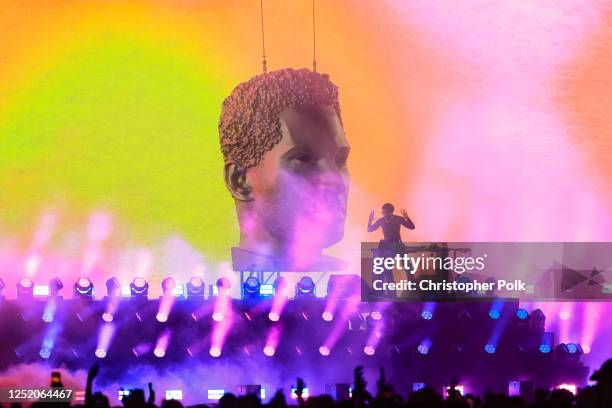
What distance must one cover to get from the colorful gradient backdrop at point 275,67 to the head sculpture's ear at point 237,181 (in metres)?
0.27

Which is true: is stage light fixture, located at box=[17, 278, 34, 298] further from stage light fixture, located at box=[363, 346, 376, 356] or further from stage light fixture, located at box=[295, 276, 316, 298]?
stage light fixture, located at box=[363, 346, 376, 356]

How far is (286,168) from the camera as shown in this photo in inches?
396

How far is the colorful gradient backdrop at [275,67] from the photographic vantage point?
34.8 feet

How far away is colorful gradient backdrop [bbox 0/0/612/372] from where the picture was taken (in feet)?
34.8

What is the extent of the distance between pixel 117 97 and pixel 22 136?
1041 millimetres

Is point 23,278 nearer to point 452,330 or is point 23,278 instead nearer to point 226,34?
point 226,34

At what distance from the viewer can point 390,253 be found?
10453 millimetres

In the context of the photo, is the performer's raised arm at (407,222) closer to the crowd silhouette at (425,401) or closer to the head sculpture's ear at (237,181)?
the head sculpture's ear at (237,181)

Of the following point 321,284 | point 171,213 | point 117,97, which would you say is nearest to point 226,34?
point 117,97

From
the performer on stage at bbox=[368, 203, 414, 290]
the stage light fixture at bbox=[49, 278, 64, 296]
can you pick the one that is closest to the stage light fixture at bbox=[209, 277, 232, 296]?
the stage light fixture at bbox=[49, 278, 64, 296]

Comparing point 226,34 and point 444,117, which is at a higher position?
point 226,34

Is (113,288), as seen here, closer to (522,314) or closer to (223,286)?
(223,286)

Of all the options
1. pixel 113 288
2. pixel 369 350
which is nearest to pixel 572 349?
pixel 369 350

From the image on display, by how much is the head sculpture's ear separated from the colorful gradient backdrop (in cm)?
27
